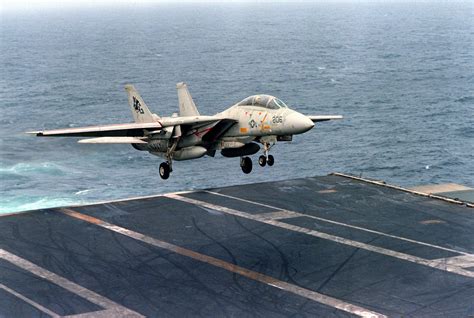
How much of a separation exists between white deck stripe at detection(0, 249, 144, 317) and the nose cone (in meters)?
13.1

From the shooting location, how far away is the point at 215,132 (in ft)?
145

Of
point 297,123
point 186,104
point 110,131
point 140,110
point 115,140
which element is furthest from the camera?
point 140,110

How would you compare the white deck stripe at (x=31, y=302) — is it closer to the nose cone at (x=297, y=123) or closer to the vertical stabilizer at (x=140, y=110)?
the nose cone at (x=297, y=123)

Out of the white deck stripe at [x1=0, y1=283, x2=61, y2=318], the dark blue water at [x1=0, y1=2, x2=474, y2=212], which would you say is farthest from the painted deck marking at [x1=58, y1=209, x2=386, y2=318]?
the dark blue water at [x1=0, y1=2, x2=474, y2=212]

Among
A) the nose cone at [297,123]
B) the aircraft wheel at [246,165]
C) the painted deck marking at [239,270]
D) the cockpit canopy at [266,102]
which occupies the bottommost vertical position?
the painted deck marking at [239,270]

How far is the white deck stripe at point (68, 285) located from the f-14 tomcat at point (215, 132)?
22.2ft

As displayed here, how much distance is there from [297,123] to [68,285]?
14.2 meters

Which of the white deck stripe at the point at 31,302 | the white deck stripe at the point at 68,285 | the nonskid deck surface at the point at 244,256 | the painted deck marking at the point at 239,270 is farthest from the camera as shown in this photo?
the nonskid deck surface at the point at 244,256

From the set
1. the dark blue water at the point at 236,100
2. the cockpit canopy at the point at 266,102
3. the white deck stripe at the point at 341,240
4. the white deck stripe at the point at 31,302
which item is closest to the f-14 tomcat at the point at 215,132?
the cockpit canopy at the point at 266,102

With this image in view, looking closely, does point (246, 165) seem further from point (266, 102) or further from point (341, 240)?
point (341, 240)

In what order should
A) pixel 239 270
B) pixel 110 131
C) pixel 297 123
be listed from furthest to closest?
pixel 110 131
pixel 297 123
pixel 239 270

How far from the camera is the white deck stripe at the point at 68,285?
33.8 m

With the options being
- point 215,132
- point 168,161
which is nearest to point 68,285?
point 168,161

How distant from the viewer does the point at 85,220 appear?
158 feet
